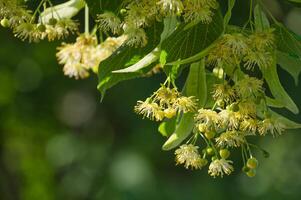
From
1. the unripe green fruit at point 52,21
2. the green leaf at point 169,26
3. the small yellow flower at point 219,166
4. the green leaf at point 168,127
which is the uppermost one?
the green leaf at point 169,26

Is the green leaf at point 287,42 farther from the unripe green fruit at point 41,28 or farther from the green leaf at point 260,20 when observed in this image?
the unripe green fruit at point 41,28

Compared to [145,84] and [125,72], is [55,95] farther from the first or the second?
[125,72]

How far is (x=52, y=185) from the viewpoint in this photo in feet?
19.9

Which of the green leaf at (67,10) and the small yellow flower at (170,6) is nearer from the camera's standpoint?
the small yellow flower at (170,6)

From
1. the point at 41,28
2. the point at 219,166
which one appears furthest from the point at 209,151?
the point at 41,28

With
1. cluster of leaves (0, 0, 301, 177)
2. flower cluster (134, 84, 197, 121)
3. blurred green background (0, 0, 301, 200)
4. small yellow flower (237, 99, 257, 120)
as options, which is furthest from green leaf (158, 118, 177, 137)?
blurred green background (0, 0, 301, 200)

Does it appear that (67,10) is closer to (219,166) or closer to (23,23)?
(23,23)

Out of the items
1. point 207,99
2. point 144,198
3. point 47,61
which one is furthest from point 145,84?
point 207,99

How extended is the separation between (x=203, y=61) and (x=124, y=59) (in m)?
0.14

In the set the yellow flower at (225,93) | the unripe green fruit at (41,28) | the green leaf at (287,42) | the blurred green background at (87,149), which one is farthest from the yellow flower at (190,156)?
the blurred green background at (87,149)

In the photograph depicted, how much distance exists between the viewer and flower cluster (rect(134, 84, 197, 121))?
143 cm

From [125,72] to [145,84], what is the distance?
122 inches

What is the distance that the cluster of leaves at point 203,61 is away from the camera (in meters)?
1.38

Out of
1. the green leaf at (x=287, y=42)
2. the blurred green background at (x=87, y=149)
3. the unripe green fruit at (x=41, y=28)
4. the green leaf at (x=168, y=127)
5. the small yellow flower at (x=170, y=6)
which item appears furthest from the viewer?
the blurred green background at (x=87, y=149)
